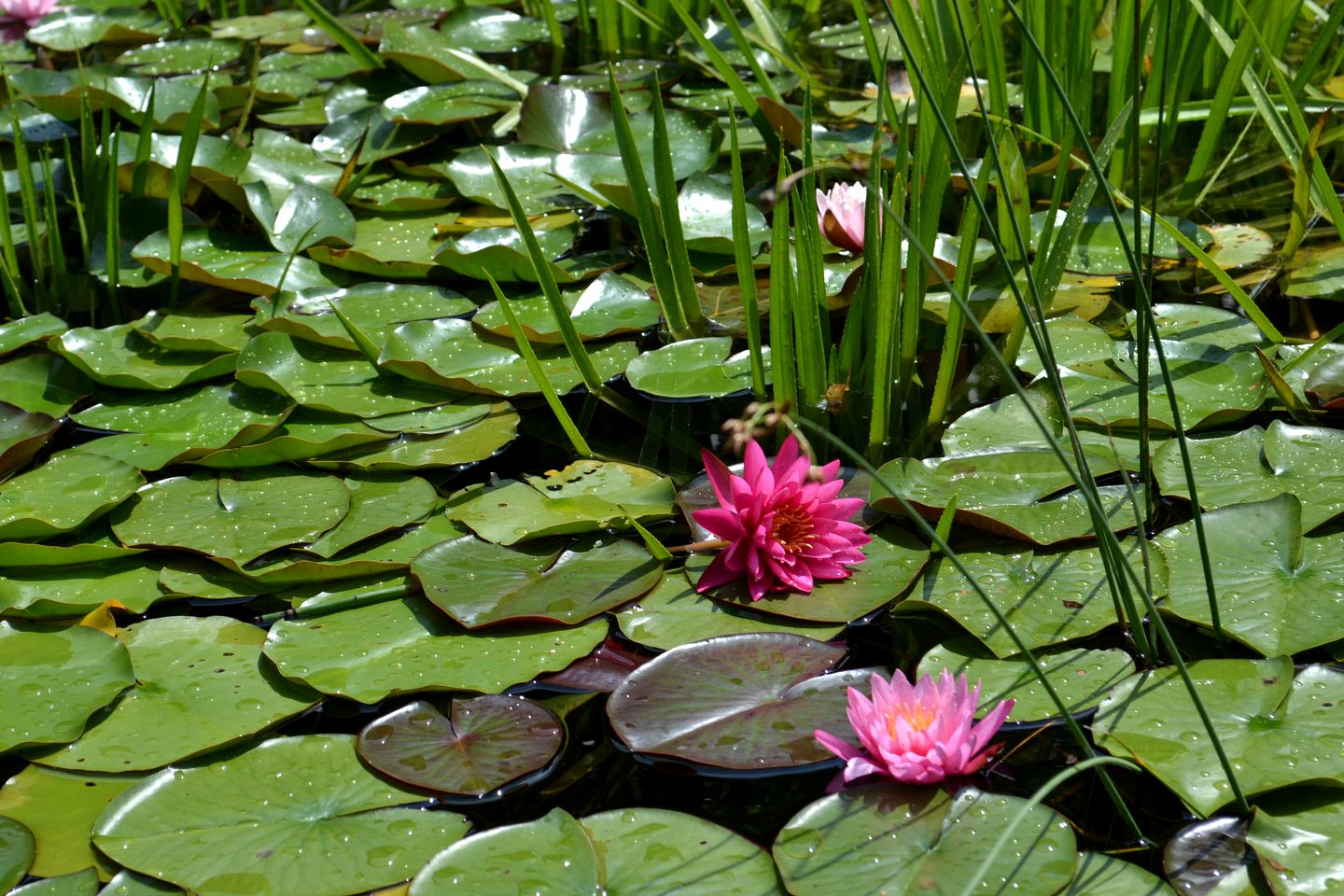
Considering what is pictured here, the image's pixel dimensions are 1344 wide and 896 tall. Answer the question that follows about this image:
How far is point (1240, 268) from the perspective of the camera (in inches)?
89.7

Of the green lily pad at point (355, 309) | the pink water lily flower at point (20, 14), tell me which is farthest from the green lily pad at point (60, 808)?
the pink water lily flower at point (20, 14)

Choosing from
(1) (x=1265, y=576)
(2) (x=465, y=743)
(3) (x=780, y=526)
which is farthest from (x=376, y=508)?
(1) (x=1265, y=576)

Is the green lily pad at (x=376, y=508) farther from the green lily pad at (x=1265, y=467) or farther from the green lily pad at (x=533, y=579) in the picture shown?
the green lily pad at (x=1265, y=467)

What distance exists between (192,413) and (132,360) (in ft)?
0.77

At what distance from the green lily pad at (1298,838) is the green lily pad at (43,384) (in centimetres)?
201

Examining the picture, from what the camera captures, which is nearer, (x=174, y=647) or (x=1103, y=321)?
(x=174, y=647)

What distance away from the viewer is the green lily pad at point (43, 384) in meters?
2.10

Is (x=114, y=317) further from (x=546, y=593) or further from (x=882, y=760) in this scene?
(x=882, y=760)

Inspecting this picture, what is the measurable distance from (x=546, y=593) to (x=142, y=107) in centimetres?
216

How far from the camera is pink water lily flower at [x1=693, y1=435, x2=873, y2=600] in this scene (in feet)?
5.03

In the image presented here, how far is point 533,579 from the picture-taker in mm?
1615

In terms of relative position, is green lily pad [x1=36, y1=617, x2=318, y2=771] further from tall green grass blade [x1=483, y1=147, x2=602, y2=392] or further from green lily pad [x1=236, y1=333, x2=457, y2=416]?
tall green grass blade [x1=483, y1=147, x2=602, y2=392]

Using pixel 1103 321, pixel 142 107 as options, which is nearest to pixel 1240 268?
pixel 1103 321

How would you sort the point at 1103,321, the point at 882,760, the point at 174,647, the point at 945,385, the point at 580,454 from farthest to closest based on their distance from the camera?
the point at 1103,321 → the point at 580,454 → the point at 945,385 → the point at 174,647 → the point at 882,760
